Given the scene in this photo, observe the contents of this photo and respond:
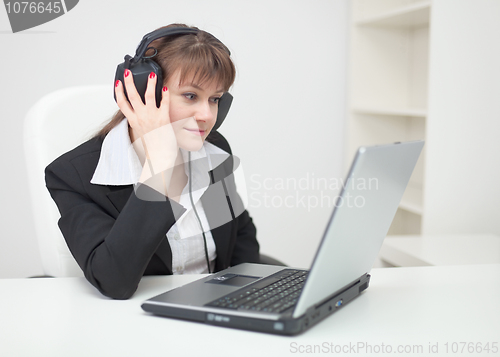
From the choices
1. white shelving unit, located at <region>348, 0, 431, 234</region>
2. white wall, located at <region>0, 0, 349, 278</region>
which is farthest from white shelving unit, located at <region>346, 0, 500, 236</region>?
white wall, located at <region>0, 0, 349, 278</region>

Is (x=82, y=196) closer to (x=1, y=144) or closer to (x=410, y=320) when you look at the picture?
(x=410, y=320)

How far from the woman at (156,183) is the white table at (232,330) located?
0.08 m

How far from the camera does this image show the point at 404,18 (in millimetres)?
2223

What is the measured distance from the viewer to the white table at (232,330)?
2.02ft

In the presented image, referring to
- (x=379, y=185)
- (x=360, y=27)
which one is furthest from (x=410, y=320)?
(x=360, y=27)

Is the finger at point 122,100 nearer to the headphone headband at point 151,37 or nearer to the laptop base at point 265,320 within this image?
the headphone headband at point 151,37

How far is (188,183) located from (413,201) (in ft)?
4.34

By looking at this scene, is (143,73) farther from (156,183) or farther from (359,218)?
(359,218)

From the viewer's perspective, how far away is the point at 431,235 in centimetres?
199

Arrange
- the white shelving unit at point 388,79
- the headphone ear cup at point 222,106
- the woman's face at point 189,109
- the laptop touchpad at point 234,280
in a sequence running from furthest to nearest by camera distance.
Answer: the white shelving unit at point 388,79 → the headphone ear cup at point 222,106 → the woman's face at point 189,109 → the laptop touchpad at point 234,280

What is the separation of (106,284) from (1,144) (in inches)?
64.1

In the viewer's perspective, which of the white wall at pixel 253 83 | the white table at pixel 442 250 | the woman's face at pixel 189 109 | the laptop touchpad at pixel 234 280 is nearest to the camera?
the laptop touchpad at pixel 234 280

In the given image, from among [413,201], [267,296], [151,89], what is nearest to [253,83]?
[413,201]

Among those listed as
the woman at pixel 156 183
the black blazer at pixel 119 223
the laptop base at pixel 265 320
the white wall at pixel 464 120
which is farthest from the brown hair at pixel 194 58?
the white wall at pixel 464 120
